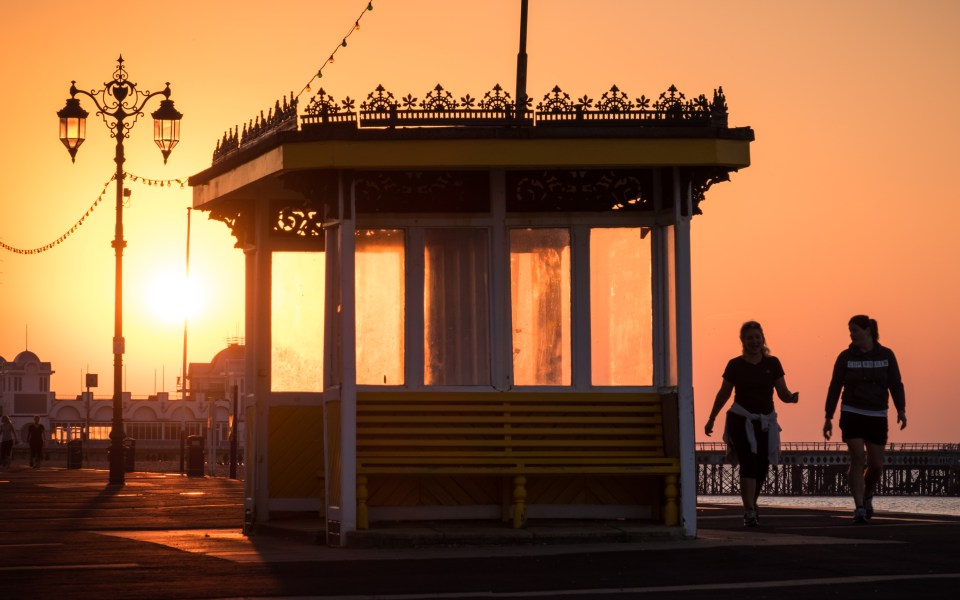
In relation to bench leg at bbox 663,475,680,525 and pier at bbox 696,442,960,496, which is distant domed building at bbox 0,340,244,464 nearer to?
pier at bbox 696,442,960,496

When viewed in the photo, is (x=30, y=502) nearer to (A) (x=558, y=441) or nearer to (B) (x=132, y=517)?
(B) (x=132, y=517)

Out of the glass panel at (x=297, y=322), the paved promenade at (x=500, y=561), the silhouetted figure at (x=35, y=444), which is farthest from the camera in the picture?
the silhouetted figure at (x=35, y=444)

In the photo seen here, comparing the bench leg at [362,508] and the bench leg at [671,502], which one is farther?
the bench leg at [671,502]

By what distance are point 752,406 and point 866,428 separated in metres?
1.16

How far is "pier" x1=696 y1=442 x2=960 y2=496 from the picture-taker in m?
143

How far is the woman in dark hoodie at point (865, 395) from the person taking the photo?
1873cm

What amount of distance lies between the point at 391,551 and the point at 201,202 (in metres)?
6.01

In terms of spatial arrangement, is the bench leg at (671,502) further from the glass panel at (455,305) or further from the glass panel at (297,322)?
the glass panel at (297,322)

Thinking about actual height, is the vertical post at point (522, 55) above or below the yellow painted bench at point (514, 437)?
above

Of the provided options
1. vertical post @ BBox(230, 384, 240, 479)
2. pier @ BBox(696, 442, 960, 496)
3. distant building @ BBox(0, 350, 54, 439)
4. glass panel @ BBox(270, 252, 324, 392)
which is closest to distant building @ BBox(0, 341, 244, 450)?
distant building @ BBox(0, 350, 54, 439)

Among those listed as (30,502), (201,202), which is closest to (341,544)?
(201,202)

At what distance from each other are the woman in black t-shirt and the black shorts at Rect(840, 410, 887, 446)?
74 cm

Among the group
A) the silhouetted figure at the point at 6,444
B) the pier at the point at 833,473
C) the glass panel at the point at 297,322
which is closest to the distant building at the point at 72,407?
the pier at the point at 833,473

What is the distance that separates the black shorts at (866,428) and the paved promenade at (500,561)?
2.67 feet
